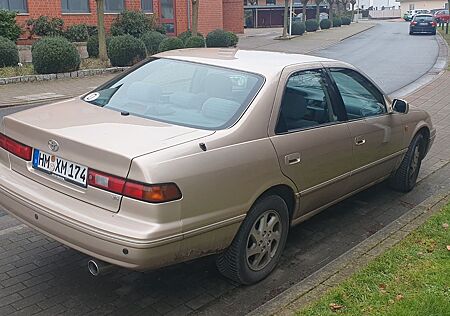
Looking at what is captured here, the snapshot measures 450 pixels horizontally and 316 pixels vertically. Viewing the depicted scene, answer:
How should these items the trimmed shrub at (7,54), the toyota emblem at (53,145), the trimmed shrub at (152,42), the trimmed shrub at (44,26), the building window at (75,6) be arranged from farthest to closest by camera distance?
the building window at (75,6) → the trimmed shrub at (44,26) → the trimmed shrub at (152,42) → the trimmed shrub at (7,54) → the toyota emblem at (53,145)

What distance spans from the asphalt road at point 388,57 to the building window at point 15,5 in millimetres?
13032

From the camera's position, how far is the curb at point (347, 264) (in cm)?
352

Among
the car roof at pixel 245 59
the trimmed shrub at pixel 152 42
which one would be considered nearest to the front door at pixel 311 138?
the car roof at pixel 245 59

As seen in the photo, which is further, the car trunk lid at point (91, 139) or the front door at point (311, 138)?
the front door at point (311, 138)

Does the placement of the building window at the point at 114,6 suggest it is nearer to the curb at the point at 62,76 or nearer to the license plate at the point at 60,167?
the curb at the point at 62,76

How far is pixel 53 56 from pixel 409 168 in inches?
483

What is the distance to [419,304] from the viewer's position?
3463 millimetres

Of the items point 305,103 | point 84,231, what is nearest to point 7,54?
point 305,103

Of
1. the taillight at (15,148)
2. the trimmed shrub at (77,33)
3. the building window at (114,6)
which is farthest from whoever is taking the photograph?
the building window at (114,6)

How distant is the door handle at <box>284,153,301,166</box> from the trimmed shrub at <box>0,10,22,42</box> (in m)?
17.1

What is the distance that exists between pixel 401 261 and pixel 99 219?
7.52ft

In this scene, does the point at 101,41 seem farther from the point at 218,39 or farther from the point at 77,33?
the point at 218,39

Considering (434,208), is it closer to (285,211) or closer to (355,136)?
(355,136)

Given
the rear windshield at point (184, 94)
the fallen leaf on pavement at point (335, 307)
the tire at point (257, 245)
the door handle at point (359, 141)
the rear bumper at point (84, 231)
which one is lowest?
the fallen leaf on pavement at point (335, 307)
